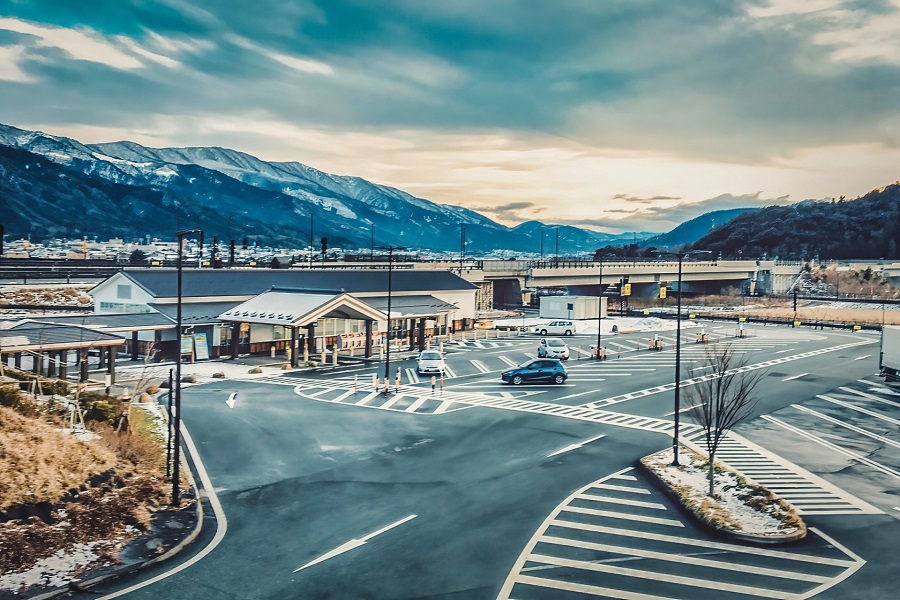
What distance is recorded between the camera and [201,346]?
146 ft

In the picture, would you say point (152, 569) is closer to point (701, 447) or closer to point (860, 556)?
point (860, 556)

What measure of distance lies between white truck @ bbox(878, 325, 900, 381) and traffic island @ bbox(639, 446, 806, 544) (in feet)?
79.0

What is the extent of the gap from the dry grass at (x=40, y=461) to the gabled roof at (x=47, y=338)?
32.9ft

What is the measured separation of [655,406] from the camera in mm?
33031

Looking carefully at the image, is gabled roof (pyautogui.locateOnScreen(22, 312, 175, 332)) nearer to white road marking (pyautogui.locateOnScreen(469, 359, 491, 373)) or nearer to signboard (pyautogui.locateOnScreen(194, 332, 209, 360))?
signboard (pyautogui.locateOnScreen(194, 332, 209, 360))

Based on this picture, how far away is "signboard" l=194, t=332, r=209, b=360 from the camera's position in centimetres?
4409

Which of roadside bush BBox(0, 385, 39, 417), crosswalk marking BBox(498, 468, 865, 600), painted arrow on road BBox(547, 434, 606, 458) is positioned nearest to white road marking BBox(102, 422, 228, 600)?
roadside bush BBox(0, 385, 39, 417)

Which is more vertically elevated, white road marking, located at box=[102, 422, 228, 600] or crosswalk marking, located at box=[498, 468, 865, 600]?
crosswalk marking, located at box=[498, 468, 865, 600]

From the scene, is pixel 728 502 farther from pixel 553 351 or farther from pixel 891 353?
pixel 553 351

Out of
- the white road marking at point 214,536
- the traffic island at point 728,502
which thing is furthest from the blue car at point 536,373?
the white road marking at point 214,536

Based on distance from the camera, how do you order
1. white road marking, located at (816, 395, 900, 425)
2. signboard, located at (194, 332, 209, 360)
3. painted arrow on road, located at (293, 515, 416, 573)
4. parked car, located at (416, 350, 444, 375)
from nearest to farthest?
Result: painted arrow on road, located at (293, 515, 416, 573) → white road marking, located at (816, 395, 900, 425) → parked car, located at (416, 350, 444, 375) → signboard, located at (194, 332, 209, 360)

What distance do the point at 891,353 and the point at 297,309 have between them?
3643 centimetres

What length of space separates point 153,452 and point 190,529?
6732mm

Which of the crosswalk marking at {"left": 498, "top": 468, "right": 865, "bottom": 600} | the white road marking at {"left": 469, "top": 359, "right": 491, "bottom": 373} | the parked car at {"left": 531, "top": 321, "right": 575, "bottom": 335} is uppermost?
the parked car at {"left": 531, "top": 321, "right": 575, "bottom": 335}
